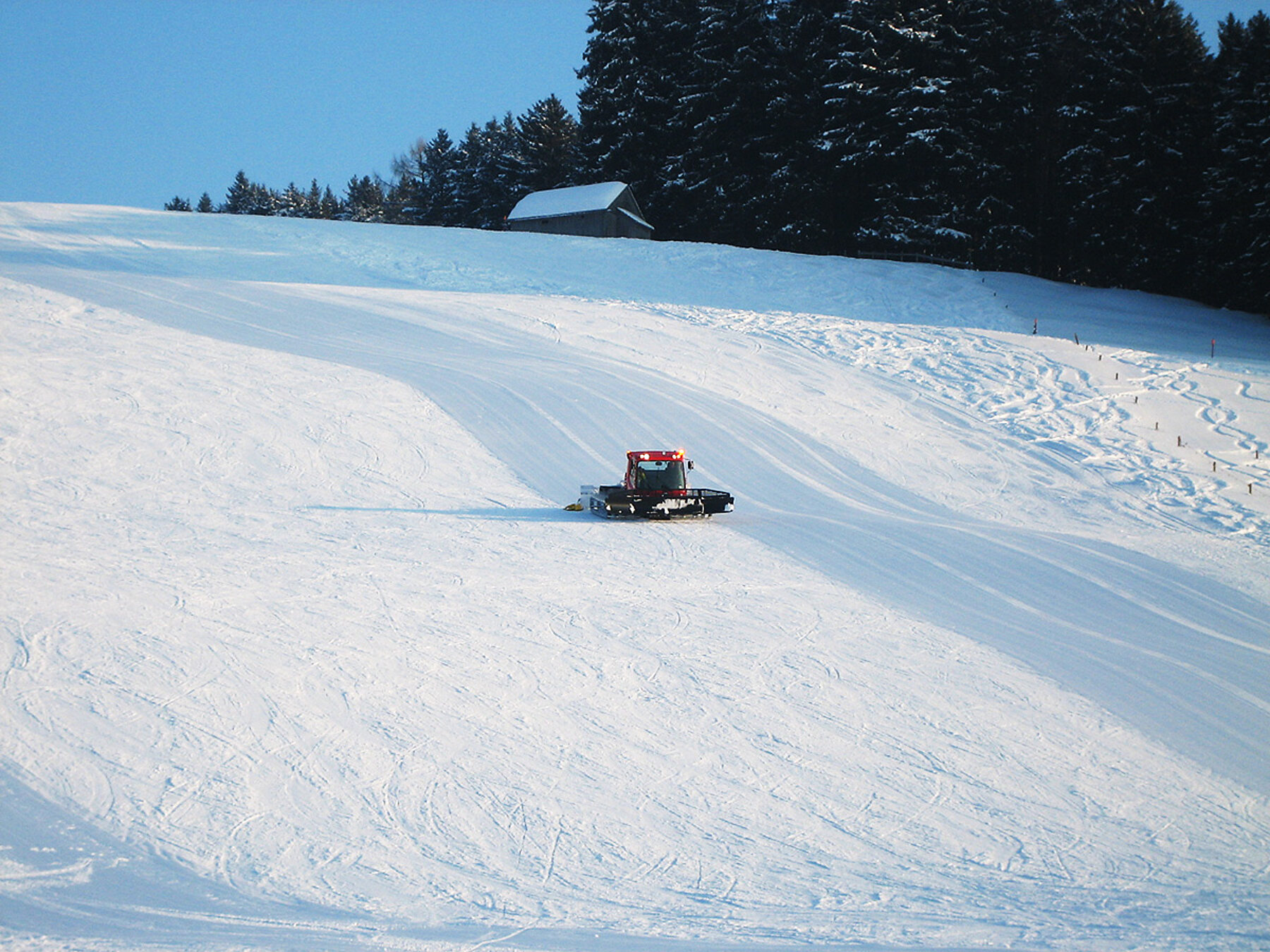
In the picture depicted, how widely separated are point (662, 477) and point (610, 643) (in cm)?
779

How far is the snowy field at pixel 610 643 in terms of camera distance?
7.09 meters

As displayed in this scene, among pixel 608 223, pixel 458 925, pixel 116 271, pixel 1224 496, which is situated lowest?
pixel 458 925

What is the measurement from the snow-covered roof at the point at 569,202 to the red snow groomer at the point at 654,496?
33919 millimetres

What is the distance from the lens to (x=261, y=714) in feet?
31.3

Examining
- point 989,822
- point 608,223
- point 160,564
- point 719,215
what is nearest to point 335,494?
A: point 160,564

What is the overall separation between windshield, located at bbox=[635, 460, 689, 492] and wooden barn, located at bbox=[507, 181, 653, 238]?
111 feet

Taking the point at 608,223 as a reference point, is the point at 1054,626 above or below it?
below

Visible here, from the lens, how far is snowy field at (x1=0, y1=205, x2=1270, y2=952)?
23.3ft

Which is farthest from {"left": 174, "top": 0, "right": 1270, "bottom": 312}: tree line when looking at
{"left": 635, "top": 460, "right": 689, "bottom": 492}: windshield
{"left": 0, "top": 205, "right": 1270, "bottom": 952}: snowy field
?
{"left": 635, "top": 460, "right": 689, "bottom": 492}: windshield

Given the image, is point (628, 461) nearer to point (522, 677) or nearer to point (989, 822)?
point (522, 677)

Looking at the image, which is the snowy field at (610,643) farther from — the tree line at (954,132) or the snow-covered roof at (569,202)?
the snow-covered roof at (569,202)

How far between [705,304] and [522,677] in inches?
1020

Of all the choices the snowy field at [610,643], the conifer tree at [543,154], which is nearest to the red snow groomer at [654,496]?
the snowy field at [610,643]

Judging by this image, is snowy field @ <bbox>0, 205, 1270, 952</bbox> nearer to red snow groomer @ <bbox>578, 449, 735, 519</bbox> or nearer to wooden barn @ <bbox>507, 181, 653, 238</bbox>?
red snow groomer @ <bbox>578, 449, 735, 519</bbox>
